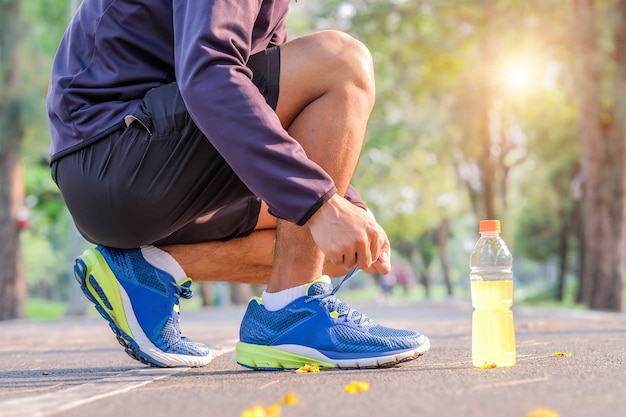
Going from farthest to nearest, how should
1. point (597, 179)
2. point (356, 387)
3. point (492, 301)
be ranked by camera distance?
1. point (597, 179)
2. point (492, 301)
3. point (356, 387)

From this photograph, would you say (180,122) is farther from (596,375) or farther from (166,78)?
(596,375)

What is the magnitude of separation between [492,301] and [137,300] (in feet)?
4.78

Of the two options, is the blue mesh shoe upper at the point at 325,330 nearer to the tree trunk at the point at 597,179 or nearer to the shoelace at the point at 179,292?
the shoelace at the point at 179,292

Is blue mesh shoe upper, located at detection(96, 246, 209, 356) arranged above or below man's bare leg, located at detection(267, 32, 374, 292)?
below

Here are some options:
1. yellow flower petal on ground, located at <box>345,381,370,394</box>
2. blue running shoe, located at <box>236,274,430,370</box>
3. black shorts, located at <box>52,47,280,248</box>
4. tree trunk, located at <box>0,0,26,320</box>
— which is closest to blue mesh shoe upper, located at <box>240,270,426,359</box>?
blue running shoe, located at <box>236,274,430,370</box>

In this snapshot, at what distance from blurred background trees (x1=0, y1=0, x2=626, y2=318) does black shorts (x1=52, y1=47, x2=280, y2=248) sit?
21.1 ft

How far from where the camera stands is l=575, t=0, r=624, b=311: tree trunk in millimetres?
15250

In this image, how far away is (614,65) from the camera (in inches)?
619

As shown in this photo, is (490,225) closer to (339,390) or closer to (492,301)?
(492,301)

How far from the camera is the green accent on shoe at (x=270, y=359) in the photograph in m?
3.25

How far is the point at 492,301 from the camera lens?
377 cm

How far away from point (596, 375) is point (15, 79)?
1812 centimetres

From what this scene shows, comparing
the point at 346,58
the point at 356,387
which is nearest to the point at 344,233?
the point at 356,387

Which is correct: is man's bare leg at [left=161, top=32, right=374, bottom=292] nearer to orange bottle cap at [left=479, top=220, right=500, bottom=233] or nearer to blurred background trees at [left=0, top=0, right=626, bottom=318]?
orange bottle cap at [left=479, top=220, right=500, bottom=233]
